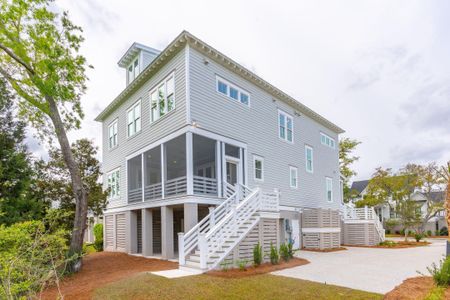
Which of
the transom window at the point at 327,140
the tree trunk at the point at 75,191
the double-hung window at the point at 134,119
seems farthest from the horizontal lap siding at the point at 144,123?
the transom window at the point at 327,140

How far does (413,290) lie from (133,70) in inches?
699

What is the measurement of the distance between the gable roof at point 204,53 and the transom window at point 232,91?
2.59 ft

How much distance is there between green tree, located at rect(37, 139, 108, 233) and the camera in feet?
51.5

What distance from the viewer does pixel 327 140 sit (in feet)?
82.5

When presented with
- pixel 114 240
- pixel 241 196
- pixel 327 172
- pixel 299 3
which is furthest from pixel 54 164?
pixel 327 172

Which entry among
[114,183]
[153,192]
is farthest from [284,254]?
[114,183]

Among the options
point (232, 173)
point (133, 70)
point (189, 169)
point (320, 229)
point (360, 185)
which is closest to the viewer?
point (189, 169)

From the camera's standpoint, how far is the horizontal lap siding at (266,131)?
1366cm

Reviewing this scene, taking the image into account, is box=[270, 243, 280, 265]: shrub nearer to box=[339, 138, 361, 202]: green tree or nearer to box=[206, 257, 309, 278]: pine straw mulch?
box=[206, 257, 309, 278]: pine straw mulch

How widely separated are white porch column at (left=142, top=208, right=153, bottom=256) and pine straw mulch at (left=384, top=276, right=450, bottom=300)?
1066 cm

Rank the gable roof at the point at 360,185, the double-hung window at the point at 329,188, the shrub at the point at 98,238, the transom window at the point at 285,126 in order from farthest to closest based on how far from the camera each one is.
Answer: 1. the gable roof at the point at 360,185
2. the double-hung window at the point at 329,188
3. the shrub at the point at 98,238
4. the transom window at the point at 285,126

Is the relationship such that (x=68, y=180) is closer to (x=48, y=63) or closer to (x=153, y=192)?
(x=153, y=192)

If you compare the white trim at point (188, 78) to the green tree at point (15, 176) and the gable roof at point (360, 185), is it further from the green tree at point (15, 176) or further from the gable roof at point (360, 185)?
the gable roof at point (360, 185)

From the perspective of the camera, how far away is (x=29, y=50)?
1390 centimetres
